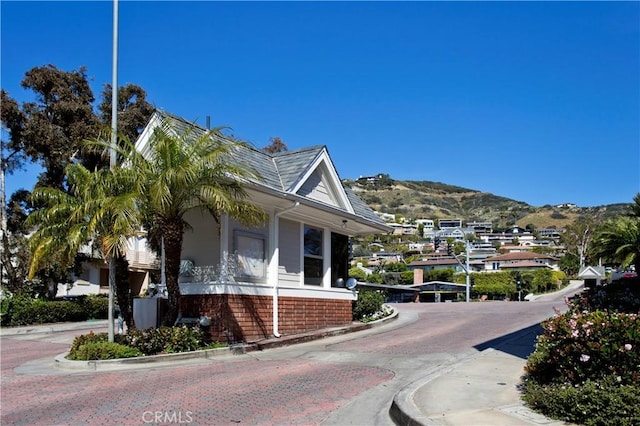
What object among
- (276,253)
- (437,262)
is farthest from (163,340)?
(437,262)

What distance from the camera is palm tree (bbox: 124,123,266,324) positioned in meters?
12.9

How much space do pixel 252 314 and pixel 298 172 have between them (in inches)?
180

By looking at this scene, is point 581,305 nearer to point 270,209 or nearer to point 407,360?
point 407,360

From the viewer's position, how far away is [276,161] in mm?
19469

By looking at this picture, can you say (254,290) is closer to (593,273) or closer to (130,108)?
(130,108)

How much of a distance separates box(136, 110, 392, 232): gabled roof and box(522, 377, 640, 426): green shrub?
372 inches

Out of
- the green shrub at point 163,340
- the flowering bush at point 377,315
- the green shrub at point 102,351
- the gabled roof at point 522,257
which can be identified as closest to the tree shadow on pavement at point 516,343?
the flowering bush at point 377,315

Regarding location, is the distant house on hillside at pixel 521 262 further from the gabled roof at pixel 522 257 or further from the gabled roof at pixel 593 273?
the gabled roof at pixel 593 273

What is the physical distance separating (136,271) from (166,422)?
101ft

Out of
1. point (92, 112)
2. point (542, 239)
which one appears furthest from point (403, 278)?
point (542, 239)

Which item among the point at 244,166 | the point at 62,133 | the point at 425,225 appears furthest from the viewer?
the point at 425,225

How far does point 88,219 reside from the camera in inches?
540

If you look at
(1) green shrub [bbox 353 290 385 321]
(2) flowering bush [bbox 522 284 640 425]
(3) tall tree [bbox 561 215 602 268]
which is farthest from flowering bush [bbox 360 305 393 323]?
(3) tall tree [bbox 561 215 602 268]

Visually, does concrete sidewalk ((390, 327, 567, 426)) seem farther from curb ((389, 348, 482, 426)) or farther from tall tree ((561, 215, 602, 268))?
tall tree ((561, 215, 602, 268))
